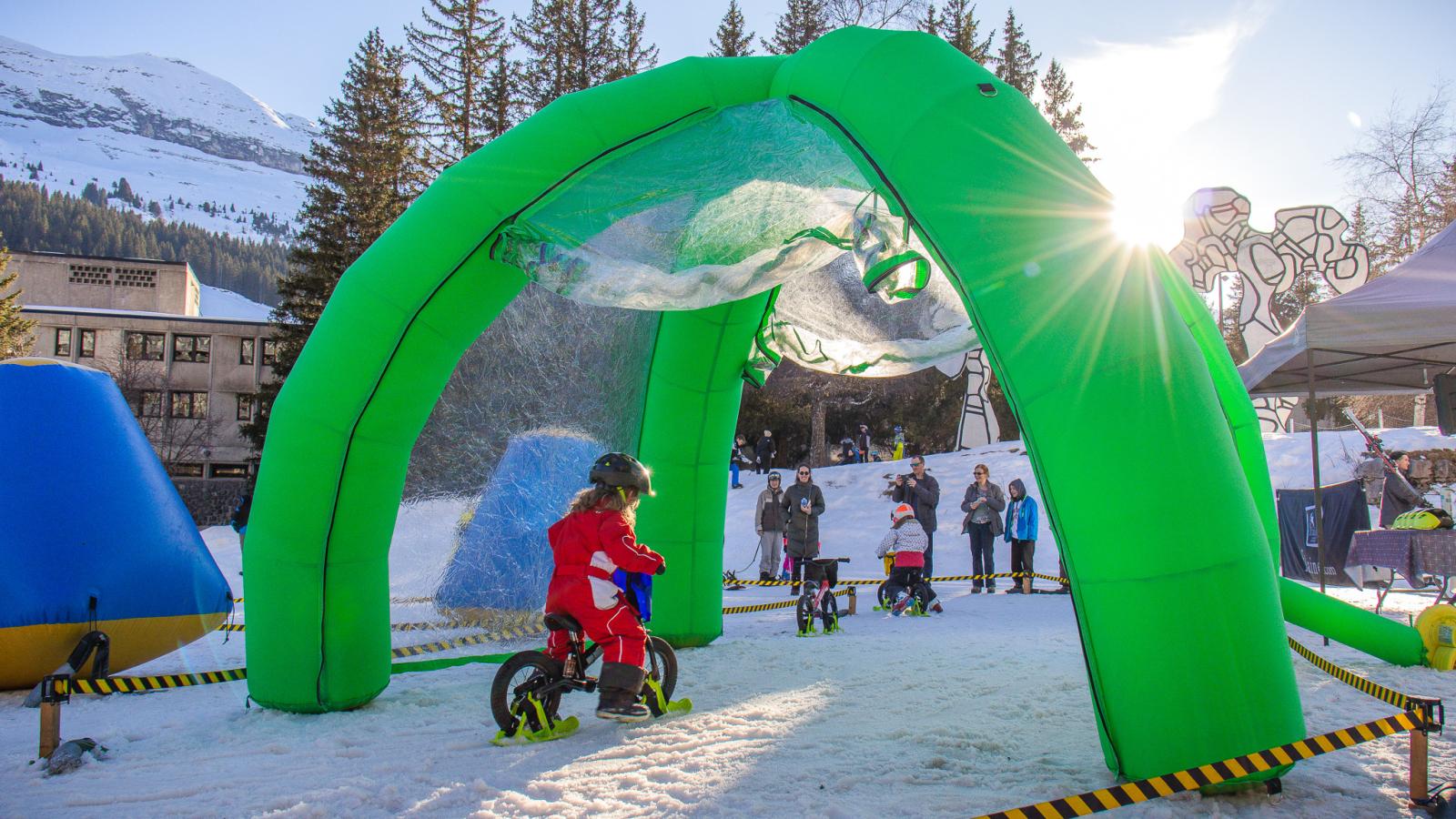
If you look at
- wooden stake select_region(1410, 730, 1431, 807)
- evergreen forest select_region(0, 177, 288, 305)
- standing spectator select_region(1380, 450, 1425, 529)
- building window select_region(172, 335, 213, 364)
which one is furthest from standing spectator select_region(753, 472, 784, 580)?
evergreen forest select_region(0, 177, 288, 305)

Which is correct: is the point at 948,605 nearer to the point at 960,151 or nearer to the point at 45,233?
the point at 960,151

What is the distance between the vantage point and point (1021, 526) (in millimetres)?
11180

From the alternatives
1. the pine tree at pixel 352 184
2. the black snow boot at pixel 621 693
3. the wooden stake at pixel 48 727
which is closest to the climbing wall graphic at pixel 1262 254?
the black snow boot at pixel 621 693

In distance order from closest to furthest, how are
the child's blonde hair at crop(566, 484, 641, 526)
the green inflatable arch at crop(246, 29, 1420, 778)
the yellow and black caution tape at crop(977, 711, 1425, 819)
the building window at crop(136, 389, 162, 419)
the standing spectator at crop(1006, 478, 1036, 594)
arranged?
1. the yellow and black caution tape at crop(977, 711, 1425, 819)
2. the green inflatable arch at crop(246, 29, 1420, 778)
3. the child's blonde hair at crop(566, 484, 641, 526)
4. the standing spectator at crop(1006, 478, 1036, 594)
5. the building window at crop(136, 389, 162, 419)

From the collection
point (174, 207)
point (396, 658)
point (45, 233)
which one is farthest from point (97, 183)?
point (396, 658)

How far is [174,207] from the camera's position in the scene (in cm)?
13288

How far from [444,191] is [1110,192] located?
11.7 feet

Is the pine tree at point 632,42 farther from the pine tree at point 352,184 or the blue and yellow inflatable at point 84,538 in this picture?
the blue and yellow inflatable at point 84,538

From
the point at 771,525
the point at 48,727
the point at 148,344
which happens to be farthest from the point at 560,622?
the point at 148,344

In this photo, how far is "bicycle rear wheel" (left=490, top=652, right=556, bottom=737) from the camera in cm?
420

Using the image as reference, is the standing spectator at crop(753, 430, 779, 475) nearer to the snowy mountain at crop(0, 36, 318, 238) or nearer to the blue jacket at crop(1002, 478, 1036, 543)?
the blue jacket at crop(1002, 478, 1036, 543)

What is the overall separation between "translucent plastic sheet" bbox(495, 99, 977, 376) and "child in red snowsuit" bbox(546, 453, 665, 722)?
1.21 meters

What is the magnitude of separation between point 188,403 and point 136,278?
17013 mm

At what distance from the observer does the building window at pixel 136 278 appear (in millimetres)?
48812
